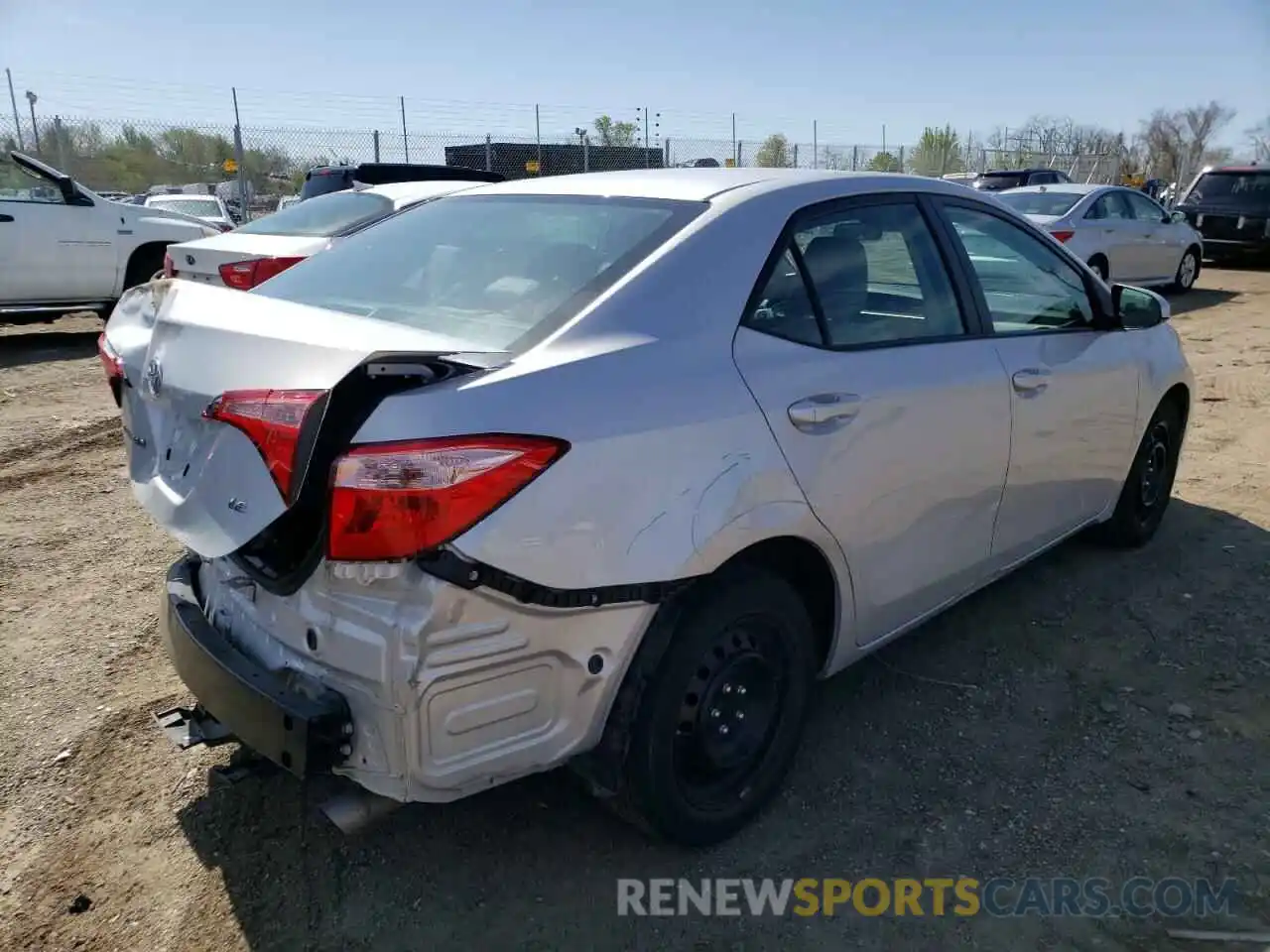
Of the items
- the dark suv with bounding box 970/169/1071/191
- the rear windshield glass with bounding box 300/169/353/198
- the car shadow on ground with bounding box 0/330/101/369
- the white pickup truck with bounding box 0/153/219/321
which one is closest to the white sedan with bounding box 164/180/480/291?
the car shadow on ground with bounding box 0/330/101/369

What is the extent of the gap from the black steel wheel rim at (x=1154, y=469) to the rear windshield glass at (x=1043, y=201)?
27.0 ft

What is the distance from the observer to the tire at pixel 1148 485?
443 centimetres

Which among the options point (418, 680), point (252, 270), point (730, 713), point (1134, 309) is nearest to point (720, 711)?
point (730, 713)

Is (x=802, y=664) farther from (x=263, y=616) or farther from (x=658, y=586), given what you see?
(x=263, y=616)

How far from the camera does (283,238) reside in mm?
7238

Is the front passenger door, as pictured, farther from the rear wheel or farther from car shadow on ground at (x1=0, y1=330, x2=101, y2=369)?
the rear wheel

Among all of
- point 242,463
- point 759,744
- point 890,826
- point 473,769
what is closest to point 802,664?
point 759,744

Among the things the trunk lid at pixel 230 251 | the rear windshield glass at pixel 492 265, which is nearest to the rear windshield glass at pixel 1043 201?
the trunk lid at pixel 230 251

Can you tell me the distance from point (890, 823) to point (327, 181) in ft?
34.0

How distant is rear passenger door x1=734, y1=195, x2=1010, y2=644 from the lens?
8.44ft

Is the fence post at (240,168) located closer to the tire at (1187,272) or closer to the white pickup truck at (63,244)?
the white pickup truck at (63,244)

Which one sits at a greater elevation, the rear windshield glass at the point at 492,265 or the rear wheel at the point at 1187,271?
the rear windshield glass at the point at 492,265

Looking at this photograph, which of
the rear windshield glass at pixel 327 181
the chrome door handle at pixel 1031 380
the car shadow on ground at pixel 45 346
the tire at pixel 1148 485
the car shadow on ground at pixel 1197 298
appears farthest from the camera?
the car shadow on ground at pixel 1197 298

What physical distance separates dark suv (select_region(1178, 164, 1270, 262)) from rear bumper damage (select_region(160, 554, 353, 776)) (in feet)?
62.0
